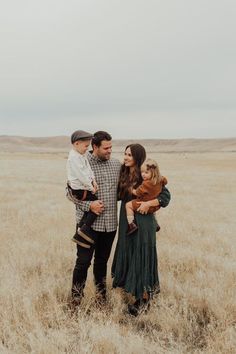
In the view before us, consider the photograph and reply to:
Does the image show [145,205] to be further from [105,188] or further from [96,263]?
[96,263]

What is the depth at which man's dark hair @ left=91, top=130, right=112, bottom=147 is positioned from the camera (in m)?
4.85

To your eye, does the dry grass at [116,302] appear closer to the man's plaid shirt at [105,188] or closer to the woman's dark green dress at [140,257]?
the woman's dark green dress at [140,257]

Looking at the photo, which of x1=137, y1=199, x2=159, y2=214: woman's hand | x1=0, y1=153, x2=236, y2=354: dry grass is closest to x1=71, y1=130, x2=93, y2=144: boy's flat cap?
x1=137, y1=199, x2=159, y2=214: woman's hand

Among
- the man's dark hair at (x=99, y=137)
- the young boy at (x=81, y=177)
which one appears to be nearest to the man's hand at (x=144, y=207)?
the young boy at (x=81, y=177)

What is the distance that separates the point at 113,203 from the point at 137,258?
726 millimetres

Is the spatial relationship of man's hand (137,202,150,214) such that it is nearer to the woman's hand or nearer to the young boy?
the woman's hand

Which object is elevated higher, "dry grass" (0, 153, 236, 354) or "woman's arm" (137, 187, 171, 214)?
"woman's arm" (137, 187, 171, 214)

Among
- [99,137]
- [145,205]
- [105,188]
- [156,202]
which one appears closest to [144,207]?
[145,205]

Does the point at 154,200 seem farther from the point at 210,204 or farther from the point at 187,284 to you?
the point at 210,204

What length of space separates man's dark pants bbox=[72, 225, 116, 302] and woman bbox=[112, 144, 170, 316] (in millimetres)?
243

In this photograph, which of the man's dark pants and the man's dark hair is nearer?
the man's dark hair

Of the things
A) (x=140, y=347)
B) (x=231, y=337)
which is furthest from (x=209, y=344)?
(x=140, y=347)

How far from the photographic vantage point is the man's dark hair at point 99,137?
4.85 metres

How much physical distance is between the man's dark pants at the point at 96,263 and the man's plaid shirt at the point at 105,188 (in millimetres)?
147
